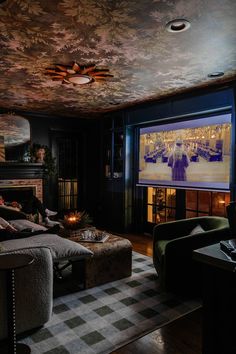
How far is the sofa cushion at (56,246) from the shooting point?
2.71m

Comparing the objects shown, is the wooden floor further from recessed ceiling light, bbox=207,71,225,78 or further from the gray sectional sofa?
recessed ceiling light, bbox=207,71,225,78

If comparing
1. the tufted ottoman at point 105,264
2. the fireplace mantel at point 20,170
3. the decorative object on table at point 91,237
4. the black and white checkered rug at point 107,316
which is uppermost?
the fireplace mantel at point 20,170

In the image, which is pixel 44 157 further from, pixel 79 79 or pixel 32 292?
pixel 32 292

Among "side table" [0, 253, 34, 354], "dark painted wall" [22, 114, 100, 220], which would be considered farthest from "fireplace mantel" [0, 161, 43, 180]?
"side table" [0, 253, 34, 354]

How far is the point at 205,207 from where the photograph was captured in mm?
4598

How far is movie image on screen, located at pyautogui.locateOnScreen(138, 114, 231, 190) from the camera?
4141mm

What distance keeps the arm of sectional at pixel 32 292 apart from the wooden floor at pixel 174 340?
689 mm

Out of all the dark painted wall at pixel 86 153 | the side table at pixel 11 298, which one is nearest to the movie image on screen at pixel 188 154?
the dark painted wall at pixel 86 153

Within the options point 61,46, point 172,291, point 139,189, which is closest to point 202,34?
point 61,46

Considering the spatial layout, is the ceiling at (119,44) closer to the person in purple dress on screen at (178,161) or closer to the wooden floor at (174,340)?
the person in purple dress on screen at (178,161)

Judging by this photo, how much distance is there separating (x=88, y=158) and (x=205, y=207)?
3374 millimetres

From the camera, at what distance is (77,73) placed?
337cm

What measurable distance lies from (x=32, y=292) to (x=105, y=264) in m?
1.13

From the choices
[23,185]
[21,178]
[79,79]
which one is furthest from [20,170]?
[79,79]
